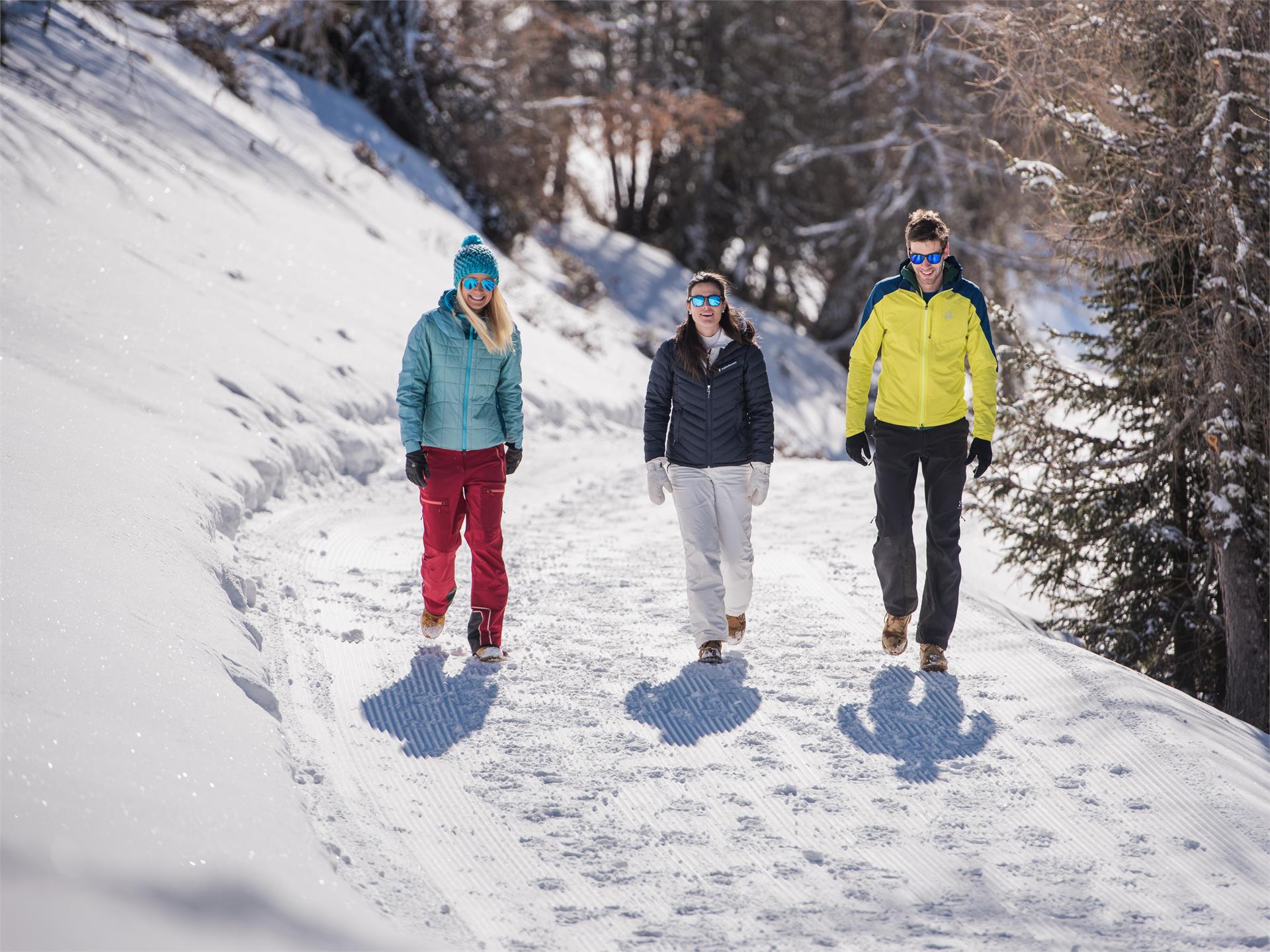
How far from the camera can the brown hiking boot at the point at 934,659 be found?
5566 mm

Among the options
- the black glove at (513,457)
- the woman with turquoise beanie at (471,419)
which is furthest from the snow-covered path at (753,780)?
the black glove at (513,457)

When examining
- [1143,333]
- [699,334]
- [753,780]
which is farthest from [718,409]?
[1143,333]

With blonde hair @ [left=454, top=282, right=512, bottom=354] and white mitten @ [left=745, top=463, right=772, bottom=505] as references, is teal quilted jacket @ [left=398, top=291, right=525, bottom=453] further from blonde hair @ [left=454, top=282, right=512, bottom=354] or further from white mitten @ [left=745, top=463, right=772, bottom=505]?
white mitten @ [left=745, top=463, right=772, bottom=505]

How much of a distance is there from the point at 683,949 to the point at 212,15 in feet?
60.6

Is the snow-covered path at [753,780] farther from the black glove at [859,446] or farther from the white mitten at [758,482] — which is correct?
the black glove at [859,446]

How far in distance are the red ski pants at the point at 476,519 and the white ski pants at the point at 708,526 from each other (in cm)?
89

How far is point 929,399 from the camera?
217 inches

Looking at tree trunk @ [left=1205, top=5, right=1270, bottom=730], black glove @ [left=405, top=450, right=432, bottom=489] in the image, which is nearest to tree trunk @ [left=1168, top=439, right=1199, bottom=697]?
tree trunk @ [left=1205, top=5, right=1270, bottom=730]

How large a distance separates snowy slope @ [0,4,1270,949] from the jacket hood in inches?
72.7

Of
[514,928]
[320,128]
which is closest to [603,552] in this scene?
[514,928]

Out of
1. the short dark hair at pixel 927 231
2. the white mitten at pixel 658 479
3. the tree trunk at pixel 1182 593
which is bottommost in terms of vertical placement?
the tree trunk at pixel 1182 593

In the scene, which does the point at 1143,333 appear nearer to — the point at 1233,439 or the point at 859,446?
the point at 1233,439

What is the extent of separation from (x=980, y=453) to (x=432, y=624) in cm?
281

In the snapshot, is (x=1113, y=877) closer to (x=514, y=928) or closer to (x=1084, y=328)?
(x=514, y=928)
